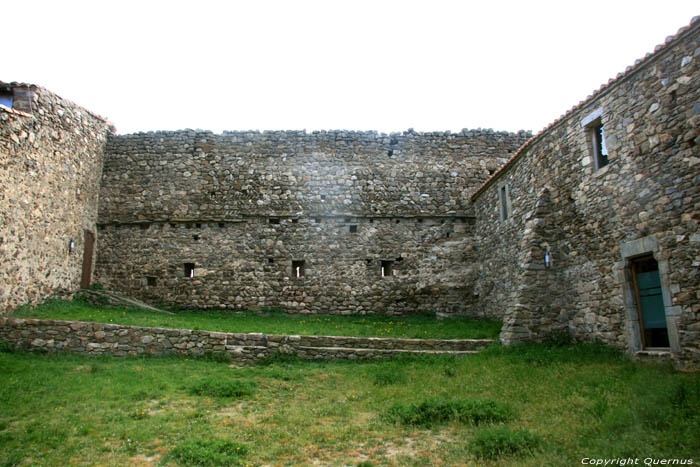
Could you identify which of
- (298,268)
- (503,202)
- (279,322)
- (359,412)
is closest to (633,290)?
(359,412)

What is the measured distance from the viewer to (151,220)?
17.8 meters

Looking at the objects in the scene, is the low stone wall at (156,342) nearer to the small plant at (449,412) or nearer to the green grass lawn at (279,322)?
the green grass lawn at (279,322)

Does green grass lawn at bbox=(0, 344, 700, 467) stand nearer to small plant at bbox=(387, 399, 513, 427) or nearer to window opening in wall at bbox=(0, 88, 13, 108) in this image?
small plant at bbox=(387, 399, 513, 427)

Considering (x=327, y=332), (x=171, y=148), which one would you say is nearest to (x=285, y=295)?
(x=327, y=332)

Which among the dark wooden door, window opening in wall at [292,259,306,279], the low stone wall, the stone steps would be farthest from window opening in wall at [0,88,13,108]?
the stone steps

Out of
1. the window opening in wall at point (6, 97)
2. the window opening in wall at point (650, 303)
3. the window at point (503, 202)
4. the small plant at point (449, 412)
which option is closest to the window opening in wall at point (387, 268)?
the window at point (503, 202)

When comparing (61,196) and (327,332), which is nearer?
(327,332)

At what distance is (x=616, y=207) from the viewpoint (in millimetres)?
9695

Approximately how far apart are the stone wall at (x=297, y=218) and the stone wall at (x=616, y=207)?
4.37 metres

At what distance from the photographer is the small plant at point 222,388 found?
8.77m

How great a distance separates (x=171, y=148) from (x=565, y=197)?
46.4 ft

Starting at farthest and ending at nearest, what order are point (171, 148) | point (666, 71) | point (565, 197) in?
1. point (171, 148)
2. point (565, 197)
3. point (666, 71)

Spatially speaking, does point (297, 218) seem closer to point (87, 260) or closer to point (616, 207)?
point (87, 260)

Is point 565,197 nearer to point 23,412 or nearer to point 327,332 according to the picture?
point 327,332
